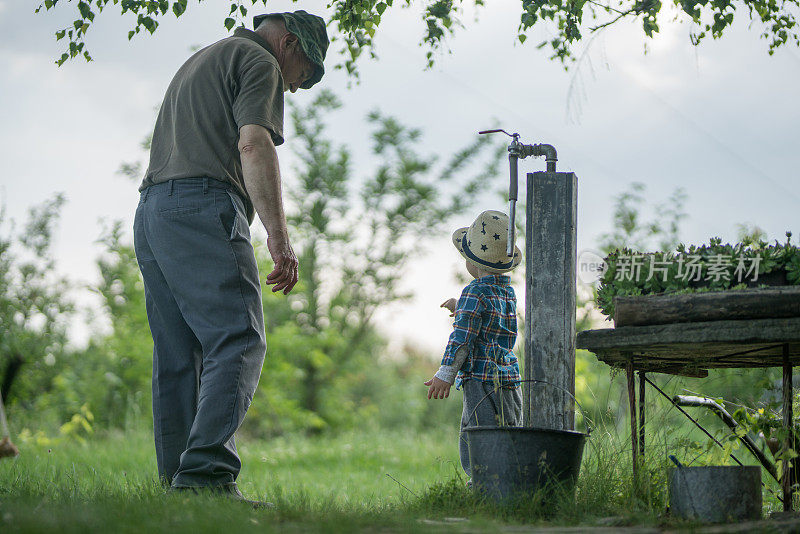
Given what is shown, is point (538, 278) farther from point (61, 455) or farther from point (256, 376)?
point (61, 455)

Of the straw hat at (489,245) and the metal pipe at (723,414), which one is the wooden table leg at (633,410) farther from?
the straw hat at (489,245)

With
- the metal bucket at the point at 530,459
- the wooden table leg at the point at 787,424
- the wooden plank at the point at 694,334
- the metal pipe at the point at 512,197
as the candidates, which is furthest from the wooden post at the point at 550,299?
the wooden table leg at the point at 787,424

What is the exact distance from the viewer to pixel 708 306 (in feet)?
9.44

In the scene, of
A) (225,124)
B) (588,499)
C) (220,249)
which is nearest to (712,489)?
(588,499)

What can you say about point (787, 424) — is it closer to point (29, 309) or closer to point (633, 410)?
point (633, 410)

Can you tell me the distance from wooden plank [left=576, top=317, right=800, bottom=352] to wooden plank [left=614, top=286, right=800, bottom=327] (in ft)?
0.09

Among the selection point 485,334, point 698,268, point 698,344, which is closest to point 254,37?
point 485,334

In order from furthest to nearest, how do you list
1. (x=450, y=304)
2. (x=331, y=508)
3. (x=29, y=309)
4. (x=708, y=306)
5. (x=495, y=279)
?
(x=29, y=309) < (x=450, y=304) < (x=495, y=279) < (x=708, y=306) < (x=331, y=508)

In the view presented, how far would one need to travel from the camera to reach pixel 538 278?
11.3ft

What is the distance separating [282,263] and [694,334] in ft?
5.07

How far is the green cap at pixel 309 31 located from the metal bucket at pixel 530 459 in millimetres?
1748

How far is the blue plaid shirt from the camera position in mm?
3619

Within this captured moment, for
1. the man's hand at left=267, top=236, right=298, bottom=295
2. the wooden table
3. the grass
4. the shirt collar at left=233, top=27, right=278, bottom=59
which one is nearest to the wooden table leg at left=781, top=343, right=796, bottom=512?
the wooden table

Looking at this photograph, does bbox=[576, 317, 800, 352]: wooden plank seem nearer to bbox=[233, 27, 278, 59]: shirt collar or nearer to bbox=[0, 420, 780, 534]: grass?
bbox=[0, 420, 780, 534]: grass
